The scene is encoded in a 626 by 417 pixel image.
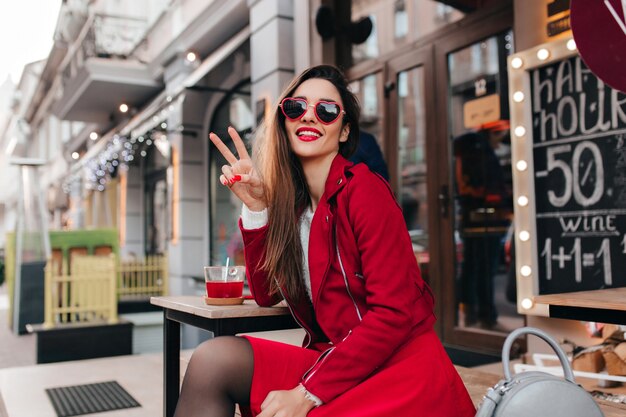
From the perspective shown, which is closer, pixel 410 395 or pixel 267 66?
pixel 410 395

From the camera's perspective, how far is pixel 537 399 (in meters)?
1.36

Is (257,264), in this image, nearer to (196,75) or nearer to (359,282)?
(359,282)

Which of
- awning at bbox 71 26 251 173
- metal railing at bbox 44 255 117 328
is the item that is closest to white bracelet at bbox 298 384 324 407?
metal railing at bbox 44 255 117 328

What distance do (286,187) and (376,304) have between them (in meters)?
0.54

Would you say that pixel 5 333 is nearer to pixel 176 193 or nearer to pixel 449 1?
pixel 176 193

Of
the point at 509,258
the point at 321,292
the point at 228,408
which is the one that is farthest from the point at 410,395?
the point at 509,258

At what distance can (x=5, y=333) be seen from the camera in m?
7.85

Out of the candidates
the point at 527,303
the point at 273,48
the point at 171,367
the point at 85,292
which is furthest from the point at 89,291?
the point at 527,303

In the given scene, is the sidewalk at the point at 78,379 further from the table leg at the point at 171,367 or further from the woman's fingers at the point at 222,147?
the woman's fingers at the point at 222,147

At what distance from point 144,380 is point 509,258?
3148mm

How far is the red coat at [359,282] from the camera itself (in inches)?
57.4

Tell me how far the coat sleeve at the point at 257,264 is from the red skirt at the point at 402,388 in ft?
1.25

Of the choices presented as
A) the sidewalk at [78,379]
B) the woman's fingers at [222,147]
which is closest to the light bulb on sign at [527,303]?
the sidewalk at [78,379]

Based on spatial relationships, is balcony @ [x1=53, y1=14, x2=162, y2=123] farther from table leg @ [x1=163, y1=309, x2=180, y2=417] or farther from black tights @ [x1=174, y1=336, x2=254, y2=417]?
black tights @ [x1=174, y1=336, x2=254, y2=417]
